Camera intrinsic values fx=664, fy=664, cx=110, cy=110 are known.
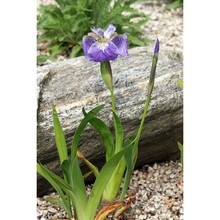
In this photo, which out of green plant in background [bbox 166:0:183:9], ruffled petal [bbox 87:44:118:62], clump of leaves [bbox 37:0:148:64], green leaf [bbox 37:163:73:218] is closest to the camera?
ruffled petal [bbox 87:44:118:62]

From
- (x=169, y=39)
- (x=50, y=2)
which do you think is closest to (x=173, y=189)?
(x=169, y=39)

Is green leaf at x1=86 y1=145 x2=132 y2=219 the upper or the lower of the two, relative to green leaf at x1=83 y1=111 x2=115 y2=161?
lower

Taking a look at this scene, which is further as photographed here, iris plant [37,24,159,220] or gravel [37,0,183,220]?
gravel [37,0,183,220]

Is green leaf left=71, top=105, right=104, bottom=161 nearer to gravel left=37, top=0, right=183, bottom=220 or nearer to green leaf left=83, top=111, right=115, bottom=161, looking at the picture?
green leaf left=83, top=111, right=115, bottom=161

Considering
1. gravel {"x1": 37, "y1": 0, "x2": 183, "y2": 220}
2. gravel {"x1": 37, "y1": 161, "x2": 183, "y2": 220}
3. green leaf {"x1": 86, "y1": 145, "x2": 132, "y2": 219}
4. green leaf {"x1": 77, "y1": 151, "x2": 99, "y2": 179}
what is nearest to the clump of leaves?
gravel {"x1": 37, "y1": 0, "x2": 183, "y2": 220}

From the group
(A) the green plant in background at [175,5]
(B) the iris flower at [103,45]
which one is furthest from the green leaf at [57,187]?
(A) the green plant in background at [175,5]

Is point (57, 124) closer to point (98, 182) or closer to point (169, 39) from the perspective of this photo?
point (98, 182)

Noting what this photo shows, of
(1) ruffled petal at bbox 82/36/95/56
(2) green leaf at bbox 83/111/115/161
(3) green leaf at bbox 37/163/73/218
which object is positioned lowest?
(3) green leaf at bbox 37/163/73/218

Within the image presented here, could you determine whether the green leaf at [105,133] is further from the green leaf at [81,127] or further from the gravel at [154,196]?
the gravel at [154,196]
